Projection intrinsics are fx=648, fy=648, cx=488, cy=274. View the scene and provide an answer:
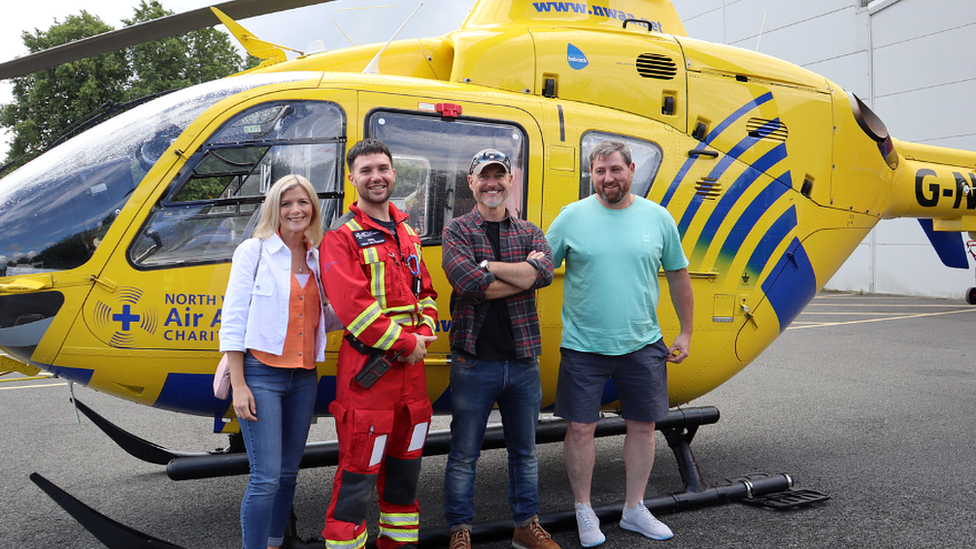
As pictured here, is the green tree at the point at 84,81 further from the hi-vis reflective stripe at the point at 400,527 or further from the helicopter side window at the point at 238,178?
the hi-vis reflective stripe at the point at 400,527

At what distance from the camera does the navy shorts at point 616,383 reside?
3.37 m

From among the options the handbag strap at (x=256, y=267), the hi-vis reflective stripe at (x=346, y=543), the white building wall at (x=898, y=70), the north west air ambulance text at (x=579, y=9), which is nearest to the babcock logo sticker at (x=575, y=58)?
the north west air ambulance text at (x=579, y=9)

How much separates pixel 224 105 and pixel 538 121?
5.62ft

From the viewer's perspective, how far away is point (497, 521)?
3432 mm

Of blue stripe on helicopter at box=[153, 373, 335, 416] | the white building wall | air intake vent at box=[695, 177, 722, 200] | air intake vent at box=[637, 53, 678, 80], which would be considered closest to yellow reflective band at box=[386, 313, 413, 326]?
blue stripe on helicopter at box=[153, 373, 335, 416]

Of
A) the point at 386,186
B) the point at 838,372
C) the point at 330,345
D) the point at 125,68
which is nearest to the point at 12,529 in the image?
the point at 330,345

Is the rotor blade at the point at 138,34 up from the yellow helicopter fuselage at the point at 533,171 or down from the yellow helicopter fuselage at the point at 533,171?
up

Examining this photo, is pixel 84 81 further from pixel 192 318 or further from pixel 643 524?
pixel 643 524

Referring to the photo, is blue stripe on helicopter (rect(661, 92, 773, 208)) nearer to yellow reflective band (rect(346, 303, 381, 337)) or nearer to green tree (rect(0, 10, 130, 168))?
yellow reflective band (rect(346, 303, 381, 337))

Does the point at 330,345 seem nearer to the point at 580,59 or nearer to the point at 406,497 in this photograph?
the point at 406,497

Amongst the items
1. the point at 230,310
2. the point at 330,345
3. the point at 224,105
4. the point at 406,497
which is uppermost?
the point at 224,105

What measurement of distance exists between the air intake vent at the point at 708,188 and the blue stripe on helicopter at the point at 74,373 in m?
3.54

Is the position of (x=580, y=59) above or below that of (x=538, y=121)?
above

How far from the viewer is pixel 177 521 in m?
3.95
